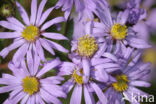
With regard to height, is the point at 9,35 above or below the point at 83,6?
below

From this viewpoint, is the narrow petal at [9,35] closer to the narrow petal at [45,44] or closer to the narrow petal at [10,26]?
the narrow petal at [10,26]

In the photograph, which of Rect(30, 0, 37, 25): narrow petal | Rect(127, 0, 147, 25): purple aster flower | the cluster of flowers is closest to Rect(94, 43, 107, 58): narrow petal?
the cluster of flowers

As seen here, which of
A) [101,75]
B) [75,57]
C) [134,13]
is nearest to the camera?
[101,75]

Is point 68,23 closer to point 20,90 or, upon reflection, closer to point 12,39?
point 12,39

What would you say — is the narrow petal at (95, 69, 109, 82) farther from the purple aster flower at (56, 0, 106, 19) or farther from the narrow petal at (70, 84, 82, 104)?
the purple aster flower at (56, 0, 106, 19)

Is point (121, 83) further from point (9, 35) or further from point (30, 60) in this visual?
point (9, 35)

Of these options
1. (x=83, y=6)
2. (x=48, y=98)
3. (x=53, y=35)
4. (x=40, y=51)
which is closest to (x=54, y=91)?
(x=48, y=98)
